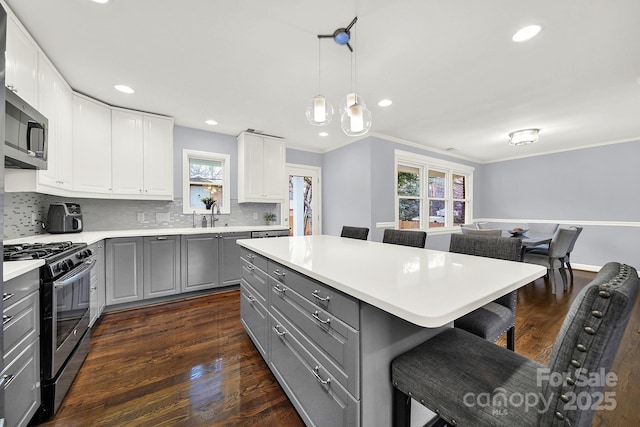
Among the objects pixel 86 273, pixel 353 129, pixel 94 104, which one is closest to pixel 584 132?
pixel 353 129

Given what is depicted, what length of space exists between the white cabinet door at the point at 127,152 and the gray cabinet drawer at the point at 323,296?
2.84 metres

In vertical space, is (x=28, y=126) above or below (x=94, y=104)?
below

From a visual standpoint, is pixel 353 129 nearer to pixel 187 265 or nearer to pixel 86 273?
pixel 86 273

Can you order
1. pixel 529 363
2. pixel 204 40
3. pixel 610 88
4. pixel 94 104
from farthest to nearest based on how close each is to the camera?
pixel 94 104, pixel 610 88, pixel 204 40, pixel 529 363

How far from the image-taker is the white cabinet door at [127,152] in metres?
3.10

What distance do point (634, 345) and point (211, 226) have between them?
16.0 feet

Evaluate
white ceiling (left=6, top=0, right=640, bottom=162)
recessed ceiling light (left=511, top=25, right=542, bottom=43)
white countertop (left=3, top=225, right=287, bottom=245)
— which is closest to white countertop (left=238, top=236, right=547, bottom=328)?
white ceiling (left=6, top=0, right=640, bottom=162)

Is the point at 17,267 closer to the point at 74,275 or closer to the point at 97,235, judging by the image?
the point at 74,275

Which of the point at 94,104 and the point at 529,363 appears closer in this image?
the point at 529,363

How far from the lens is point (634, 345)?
2148mm

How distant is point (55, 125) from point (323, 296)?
3018 millimetres

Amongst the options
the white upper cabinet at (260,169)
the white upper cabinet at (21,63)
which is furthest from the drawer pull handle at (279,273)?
Result: the white upper cabinet at (260,169)

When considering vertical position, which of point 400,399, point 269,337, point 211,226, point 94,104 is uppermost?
point 94,104

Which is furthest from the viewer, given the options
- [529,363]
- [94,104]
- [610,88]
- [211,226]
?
[211,226]
